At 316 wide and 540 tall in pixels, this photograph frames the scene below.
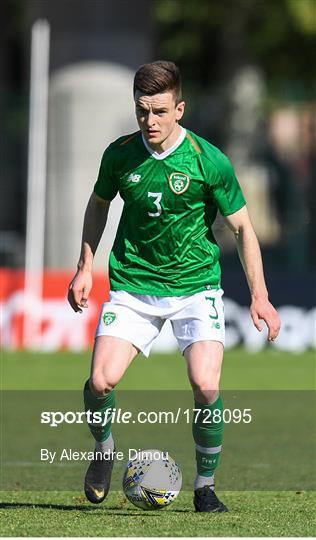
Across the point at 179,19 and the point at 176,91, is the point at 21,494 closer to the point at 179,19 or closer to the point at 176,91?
the point at 176,91

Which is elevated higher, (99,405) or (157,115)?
(157,115)

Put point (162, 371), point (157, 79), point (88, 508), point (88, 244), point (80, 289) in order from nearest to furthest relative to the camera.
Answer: point (157, 79), point (80, 289), point (88, 244), point (88, 508), point (162, 371)

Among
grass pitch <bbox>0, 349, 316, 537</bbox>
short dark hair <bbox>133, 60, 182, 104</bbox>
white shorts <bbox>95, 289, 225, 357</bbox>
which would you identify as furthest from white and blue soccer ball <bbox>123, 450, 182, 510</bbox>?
short dark hair <bbox>133, 60, 182, 104</bbox>

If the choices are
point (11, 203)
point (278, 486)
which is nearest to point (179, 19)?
point (11, 203)

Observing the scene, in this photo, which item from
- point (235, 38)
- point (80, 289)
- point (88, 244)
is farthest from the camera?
point (235, 38)

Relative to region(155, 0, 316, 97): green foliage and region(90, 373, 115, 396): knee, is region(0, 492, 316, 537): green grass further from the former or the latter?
region(155, 0, 316, 97): green foliage

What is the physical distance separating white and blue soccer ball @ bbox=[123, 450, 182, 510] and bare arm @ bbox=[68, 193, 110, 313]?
92cm

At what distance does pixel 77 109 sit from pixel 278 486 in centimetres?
1447

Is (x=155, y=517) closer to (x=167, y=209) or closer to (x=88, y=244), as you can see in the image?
(x=88, y=244)

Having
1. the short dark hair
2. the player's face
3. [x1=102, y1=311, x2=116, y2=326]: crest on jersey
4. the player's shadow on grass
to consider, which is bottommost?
the player's shadow on grass

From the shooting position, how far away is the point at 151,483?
7.38 metres

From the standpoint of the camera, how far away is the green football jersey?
23.9ft

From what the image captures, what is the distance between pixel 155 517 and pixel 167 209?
1647 millimetres

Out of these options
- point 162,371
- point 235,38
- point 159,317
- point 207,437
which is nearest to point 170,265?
point 159,317
